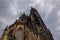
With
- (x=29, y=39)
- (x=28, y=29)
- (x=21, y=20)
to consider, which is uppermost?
(x=21, y=20)

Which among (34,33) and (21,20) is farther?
(21,20)

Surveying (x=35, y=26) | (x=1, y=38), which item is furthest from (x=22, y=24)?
(x=1, y=38)

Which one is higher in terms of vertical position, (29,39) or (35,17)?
(35,17)

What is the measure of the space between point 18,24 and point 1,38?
20.8 ft

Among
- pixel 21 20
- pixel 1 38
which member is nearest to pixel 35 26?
pixel 21 20

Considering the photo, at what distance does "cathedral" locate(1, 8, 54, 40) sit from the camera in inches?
1743

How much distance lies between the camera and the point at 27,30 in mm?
44812

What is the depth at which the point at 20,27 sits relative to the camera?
149 ft

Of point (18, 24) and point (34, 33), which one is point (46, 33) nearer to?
point (34, 33)

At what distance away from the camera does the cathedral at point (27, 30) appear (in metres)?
44.3

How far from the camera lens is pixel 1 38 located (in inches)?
1766

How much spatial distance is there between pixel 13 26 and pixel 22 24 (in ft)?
8.89

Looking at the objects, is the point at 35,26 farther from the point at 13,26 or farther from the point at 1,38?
the point at 1,38

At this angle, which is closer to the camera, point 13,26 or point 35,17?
point 13,26
